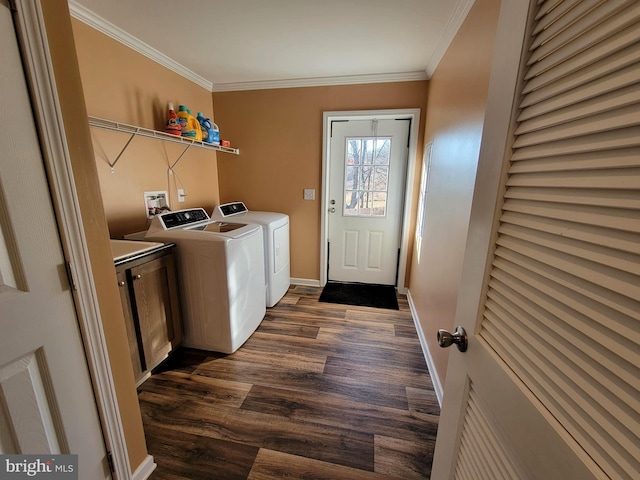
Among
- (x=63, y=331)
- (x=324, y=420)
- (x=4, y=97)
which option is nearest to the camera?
(x=4, y=97)

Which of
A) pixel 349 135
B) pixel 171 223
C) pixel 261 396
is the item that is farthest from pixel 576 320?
pixel 349 135

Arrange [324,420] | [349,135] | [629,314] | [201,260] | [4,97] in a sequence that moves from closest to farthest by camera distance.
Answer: [629,314] → [4,97] → [324,420] → [201,260] → [349,135]

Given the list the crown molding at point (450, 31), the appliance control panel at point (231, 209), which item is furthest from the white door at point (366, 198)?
the appliance control panel at point (231, 209)

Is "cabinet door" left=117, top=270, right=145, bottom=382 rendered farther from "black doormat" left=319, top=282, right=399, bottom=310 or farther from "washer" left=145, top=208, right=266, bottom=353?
"black doormat" left=319, top=282, right=399, bottom=310

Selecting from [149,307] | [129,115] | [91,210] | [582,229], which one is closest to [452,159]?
[582,229]

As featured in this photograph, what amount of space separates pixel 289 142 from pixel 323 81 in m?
0.70

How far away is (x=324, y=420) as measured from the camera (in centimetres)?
147

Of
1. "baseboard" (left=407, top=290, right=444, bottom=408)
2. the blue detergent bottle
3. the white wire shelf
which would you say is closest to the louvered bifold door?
"baseboard" (left=407, top=290, right=444, bottom=408)

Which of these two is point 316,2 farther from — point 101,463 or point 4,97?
point 101,463

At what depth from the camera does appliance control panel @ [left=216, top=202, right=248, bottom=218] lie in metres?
2.61

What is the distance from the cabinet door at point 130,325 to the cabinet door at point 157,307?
0.04 metres

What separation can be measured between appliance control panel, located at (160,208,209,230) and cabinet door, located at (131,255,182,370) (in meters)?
0.33

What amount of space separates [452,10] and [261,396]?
2.63 metres

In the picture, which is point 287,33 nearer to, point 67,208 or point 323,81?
point 323,81
